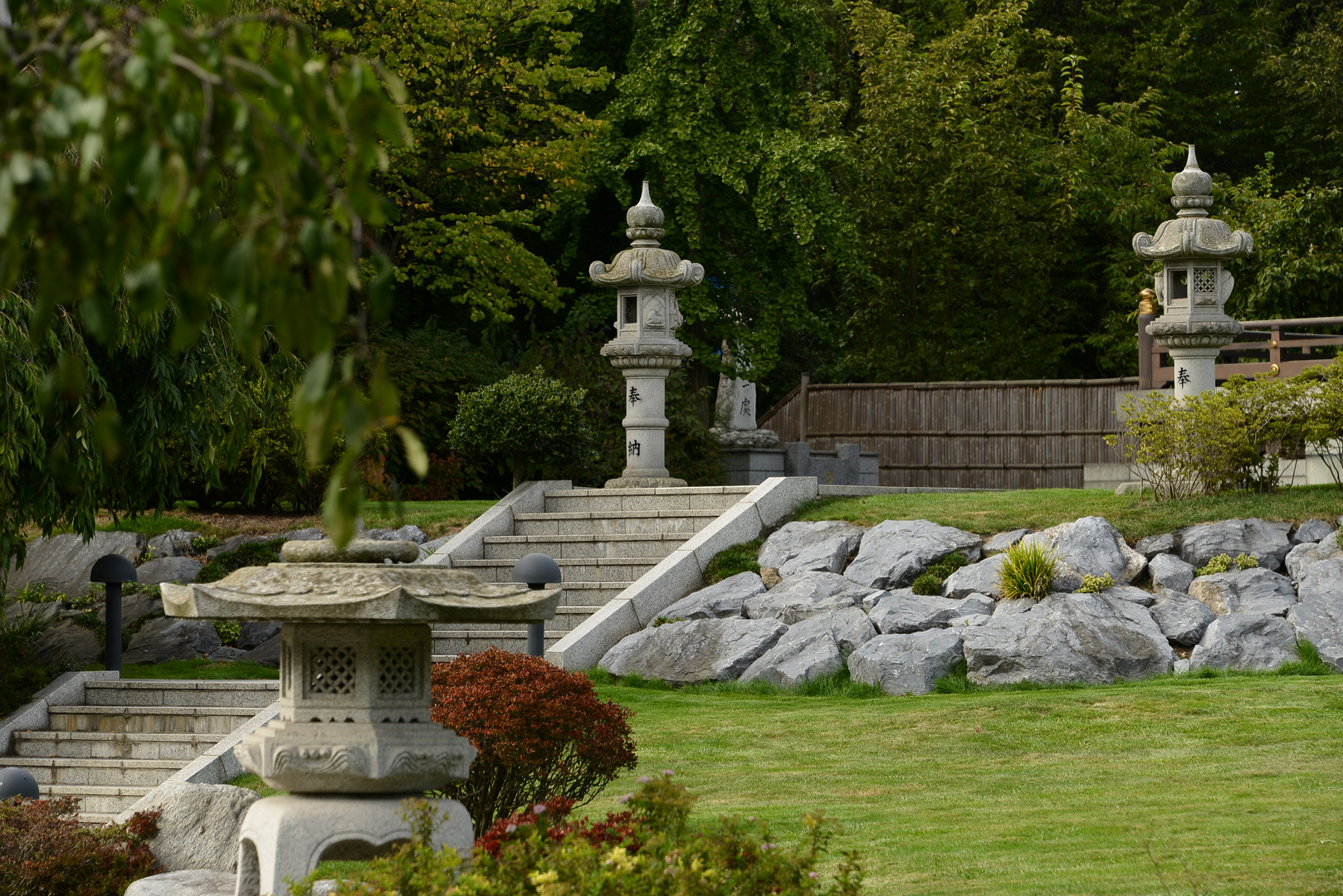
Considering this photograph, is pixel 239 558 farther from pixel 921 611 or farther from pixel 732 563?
pixel 921 611

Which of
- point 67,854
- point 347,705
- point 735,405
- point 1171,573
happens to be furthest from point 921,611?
point 735,405

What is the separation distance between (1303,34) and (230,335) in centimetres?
2355

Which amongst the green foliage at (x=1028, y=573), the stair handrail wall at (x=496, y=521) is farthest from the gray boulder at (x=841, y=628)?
the stair handrail wall at (x=496, y=521)

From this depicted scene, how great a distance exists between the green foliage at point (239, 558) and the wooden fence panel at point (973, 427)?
13.3 meters

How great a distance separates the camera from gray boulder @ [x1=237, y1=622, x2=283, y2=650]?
15.2 m

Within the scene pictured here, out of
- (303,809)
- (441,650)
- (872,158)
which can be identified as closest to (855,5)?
(872,158)

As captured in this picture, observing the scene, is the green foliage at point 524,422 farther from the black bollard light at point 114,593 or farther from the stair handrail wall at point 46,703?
the stair handrail wall at point 46,703

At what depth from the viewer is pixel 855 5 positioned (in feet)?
93.6

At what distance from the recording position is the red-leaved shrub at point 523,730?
7.33 metres

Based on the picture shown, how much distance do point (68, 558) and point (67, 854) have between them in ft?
33.6

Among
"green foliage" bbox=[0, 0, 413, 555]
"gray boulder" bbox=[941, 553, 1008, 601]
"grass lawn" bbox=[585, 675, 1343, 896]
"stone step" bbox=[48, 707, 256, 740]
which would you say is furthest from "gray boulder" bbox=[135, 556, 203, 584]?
"green foliage" bbox=[0, 0, 413, 555]

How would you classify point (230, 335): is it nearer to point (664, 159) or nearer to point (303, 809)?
point (303, 809)

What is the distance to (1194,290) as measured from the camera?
55.7 feet

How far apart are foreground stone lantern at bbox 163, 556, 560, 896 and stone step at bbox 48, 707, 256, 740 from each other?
6.72 meters
